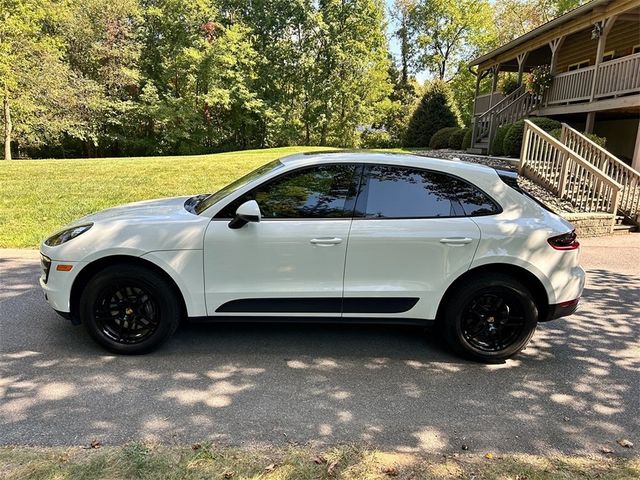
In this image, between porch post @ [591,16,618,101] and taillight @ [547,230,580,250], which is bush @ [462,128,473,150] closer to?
porch post @ [591,16,618,101]

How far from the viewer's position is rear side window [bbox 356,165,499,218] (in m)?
3.89

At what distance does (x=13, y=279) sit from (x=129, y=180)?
679 cm

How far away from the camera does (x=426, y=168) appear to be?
400 cm

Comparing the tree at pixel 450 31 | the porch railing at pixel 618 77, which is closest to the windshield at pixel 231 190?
the porch railing at pixel 618 77

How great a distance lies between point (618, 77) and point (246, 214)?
47.5 feet

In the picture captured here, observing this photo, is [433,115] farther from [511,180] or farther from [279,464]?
[279,464]

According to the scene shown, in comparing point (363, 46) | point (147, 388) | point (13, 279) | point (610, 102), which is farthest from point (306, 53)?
point (147, 388)

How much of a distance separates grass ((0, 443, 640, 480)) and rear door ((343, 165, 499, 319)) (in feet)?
4.39

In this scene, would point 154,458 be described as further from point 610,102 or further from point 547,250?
point 610,102

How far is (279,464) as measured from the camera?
2.64 metres

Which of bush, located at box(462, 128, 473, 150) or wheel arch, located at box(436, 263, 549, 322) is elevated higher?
bush, located at box(462, 128, 473, 150)

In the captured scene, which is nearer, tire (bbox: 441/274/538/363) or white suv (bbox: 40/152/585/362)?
white suv (bbox: 40/152/585/362)

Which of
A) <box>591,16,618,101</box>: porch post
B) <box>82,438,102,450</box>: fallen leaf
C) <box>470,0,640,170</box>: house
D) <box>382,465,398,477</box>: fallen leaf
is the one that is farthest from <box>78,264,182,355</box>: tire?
<box>591,16,618,101</box>: porch post

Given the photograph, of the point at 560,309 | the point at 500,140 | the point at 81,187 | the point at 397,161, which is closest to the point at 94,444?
the point at 397,161
